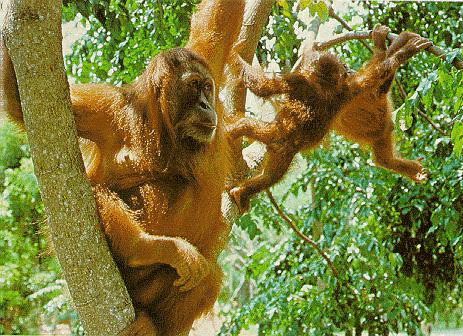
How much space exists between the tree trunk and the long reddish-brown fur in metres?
0.20

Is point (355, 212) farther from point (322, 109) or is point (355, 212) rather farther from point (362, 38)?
point (362, 38)

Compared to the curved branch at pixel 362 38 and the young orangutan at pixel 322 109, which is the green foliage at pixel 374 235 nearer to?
the young orangutan at pixel 322 109

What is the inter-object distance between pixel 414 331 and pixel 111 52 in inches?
119

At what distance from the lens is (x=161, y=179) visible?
92.8 inches

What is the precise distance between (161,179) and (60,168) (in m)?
0.61

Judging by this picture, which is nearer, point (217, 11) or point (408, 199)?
point (217, 11)

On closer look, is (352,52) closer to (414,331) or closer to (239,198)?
(414,331)

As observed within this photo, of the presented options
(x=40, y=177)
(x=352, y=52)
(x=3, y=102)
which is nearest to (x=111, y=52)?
(x=352, y=52)

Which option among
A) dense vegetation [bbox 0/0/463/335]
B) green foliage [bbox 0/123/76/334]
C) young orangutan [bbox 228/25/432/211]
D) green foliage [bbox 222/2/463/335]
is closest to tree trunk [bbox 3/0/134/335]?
A: young orangutan [bbox 228/25/432/211]

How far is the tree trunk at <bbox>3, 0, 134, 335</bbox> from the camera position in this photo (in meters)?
1.72

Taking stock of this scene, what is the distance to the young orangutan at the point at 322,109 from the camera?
3.34m

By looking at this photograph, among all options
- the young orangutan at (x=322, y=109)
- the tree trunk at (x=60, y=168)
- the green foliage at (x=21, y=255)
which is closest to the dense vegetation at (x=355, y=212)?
the young orangutan at (x=322, y=109)

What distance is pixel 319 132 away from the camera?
11.8 feet

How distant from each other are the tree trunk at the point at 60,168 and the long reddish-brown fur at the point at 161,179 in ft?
0.65
